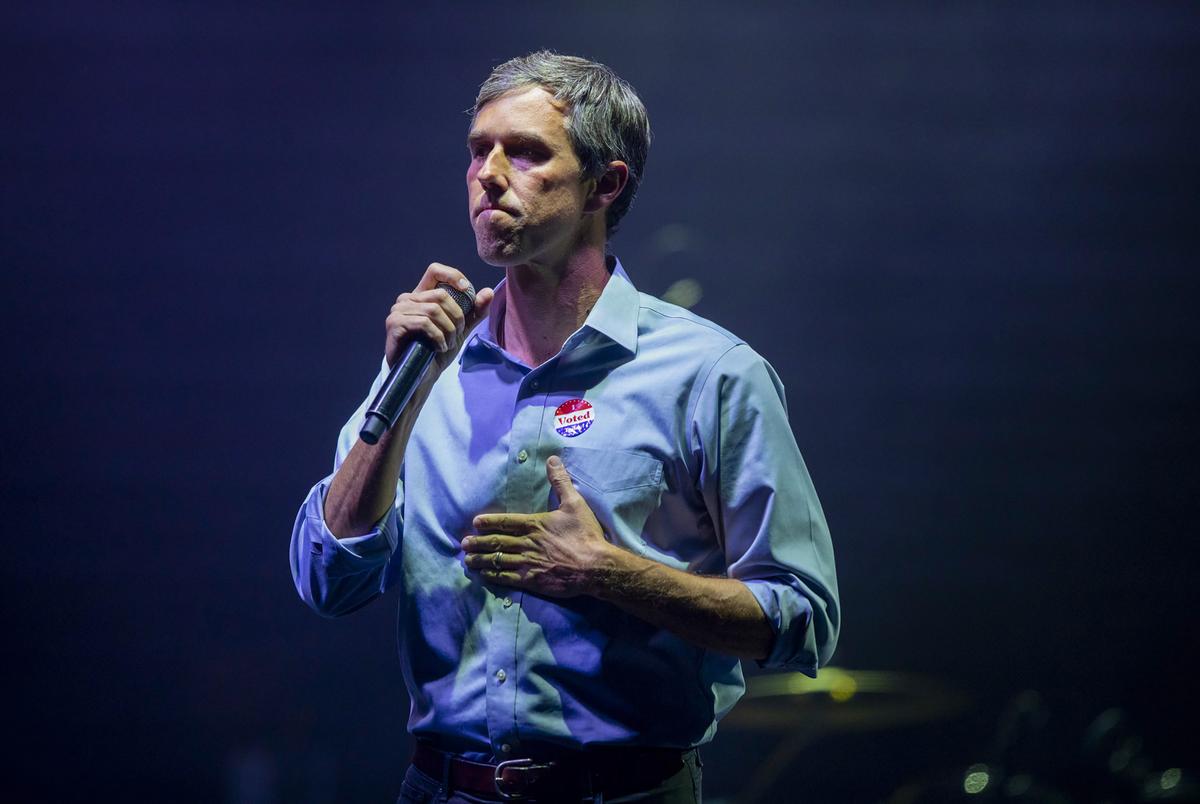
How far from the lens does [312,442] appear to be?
2674 mm

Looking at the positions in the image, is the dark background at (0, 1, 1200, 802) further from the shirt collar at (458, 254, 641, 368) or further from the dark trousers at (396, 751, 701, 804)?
the dark trousers at (396, 751, 701, 804)

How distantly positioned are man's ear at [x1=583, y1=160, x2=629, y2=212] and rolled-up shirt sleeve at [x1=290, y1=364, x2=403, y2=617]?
0.41 metres

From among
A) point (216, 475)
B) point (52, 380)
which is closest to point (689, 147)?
point (216, 475)

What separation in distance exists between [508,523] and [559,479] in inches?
3.6

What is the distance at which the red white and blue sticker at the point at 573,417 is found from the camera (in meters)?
1.46

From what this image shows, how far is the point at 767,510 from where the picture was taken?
1.37 meters

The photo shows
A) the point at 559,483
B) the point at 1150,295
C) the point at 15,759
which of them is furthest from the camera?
the point at 1150,295

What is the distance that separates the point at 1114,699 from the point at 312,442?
2.20 meters

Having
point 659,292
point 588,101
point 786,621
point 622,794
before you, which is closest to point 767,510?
point 786,621

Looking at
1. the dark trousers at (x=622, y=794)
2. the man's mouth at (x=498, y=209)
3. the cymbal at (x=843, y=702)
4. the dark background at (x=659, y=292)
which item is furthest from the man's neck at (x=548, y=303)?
the cymbal at (x=843, y=702)

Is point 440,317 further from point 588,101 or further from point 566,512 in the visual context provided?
point 588,101

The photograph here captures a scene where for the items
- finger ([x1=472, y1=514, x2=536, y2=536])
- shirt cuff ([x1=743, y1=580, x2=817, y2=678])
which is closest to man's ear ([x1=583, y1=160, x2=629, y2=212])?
finger ([x1=472, y1=514, x2=536, y2=536])

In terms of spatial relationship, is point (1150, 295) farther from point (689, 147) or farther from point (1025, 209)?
point (689, 147)

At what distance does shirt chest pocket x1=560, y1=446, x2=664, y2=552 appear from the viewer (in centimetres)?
140
